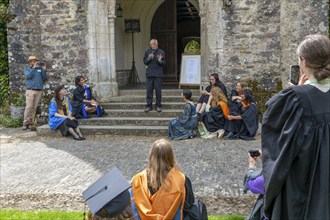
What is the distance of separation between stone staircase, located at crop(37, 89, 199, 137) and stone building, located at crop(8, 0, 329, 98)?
2.19 ft

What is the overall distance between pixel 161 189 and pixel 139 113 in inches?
257

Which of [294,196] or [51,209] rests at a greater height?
[294,196]

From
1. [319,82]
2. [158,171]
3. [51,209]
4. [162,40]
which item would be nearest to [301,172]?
[319,82]

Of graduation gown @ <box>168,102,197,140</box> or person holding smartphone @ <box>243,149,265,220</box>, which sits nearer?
person holding smartphone @ <box>243,149,265,220</box>

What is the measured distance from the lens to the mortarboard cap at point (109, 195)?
2.77 metres

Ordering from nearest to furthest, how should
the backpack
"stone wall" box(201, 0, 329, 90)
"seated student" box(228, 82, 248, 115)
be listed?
the backpack < "seated student" box(228, 82, 248, 115) < "stone wall" box(201, 0, 329, 90)

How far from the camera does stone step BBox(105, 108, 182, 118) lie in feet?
31.5

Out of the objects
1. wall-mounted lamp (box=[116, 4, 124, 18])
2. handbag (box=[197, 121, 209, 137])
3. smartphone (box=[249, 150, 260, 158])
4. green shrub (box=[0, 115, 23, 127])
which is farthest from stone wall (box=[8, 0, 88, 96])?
smartphone (box=[249, 150, 260, 158])

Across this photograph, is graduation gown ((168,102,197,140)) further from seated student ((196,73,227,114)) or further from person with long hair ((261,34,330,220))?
person with long hair ((261,34,330,220))

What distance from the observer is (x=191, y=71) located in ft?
36.9

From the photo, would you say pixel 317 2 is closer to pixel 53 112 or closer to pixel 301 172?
pixel 53 112

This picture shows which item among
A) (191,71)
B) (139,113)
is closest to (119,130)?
(139,113)

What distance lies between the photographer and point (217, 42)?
984 cm

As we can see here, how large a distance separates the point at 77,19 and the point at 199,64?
3.58m
